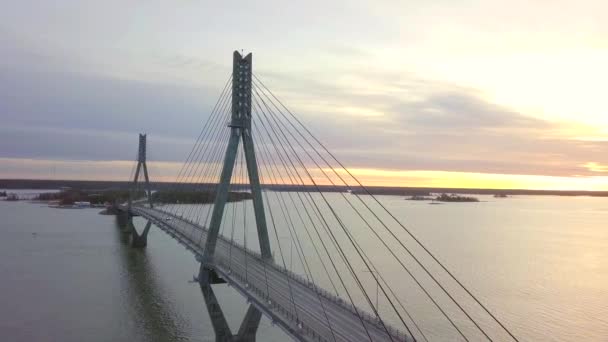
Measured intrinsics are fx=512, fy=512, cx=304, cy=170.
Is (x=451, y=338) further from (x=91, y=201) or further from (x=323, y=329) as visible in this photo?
(x=91, y=201)

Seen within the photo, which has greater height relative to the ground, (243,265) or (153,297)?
(243,265)

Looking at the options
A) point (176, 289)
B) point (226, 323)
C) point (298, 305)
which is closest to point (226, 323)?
point (226, 323)

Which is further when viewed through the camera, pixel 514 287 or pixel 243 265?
pixel 514 287

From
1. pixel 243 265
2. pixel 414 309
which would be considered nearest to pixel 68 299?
pixel 243 265

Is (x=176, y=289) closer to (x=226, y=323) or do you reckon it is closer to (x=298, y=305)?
(x=226, y=323)

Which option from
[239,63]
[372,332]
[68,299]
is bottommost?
[68,299]

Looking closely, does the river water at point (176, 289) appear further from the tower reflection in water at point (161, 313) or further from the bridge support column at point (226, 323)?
the bridge support column at point (226, 323)

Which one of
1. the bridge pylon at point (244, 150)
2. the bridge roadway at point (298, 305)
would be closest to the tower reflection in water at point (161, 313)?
the bridge roadway at point (298, 305)

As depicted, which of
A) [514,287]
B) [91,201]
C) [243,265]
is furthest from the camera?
[91,201]
